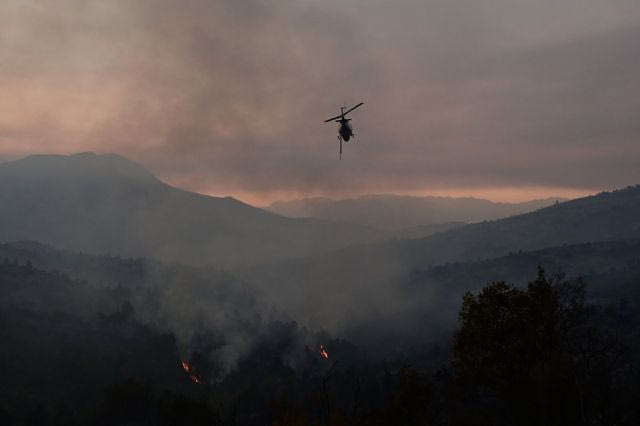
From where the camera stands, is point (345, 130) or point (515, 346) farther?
point (345, 130)

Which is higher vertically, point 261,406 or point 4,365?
point 4,365

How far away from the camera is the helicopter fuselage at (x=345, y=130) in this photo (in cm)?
6328

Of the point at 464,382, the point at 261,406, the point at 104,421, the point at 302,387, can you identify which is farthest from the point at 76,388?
the point at 464,382

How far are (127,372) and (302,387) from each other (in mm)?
58969

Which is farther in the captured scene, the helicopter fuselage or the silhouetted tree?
the helicopter fuselage

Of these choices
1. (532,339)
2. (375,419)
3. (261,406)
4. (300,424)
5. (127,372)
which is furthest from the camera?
(127,372)

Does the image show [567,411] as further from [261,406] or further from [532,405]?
[261,406]

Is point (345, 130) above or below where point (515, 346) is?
above

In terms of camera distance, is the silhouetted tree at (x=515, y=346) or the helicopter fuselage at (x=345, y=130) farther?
the helicopter fuselage at (x=345, y=130)

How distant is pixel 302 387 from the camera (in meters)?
197

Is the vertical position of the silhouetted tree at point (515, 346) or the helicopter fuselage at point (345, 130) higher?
the helicopter fuselage at point (345, 130)

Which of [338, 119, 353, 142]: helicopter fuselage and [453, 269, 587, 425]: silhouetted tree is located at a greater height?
[338, 119, 353, 142]: helicopter fuselage

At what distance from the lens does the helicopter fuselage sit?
208 feet

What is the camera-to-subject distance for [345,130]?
63344mm
